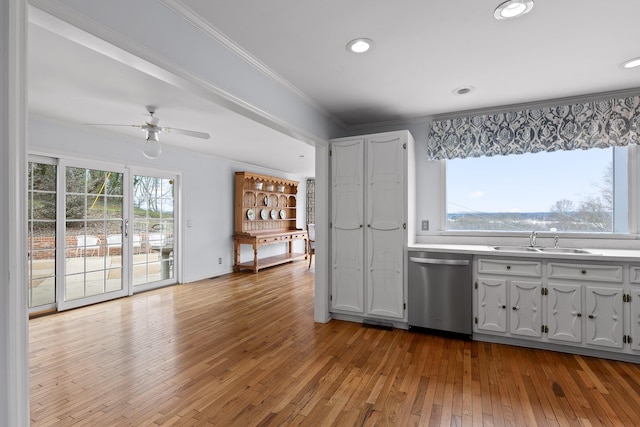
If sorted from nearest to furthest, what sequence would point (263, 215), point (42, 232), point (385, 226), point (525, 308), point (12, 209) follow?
point (12, 209), point (525, 308), point (385, 226), point (42, 232), point (263, 215)

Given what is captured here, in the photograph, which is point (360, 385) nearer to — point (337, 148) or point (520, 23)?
point (337, 148)

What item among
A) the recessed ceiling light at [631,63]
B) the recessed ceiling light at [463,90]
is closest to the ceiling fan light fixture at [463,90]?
the recessed ceiling light at [463,90]

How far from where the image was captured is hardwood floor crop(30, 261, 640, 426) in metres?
2.00

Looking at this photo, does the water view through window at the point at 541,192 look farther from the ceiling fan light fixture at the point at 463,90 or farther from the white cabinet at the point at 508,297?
the ceiling fan light fixture at the point at 463,90

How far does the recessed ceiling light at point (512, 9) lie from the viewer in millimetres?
1801

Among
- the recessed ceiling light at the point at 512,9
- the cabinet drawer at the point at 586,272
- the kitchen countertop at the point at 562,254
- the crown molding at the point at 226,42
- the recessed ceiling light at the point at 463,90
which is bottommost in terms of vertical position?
the cabinet drawer at the point at 586,272

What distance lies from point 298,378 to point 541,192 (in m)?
3.18

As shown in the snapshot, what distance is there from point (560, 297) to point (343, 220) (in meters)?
2.15

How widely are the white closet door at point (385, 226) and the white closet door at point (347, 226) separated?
0.10 meters

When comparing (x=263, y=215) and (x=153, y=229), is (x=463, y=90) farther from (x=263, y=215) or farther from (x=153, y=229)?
(x=263, y=215)

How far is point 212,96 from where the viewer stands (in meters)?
2.09

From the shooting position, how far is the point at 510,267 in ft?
9.93

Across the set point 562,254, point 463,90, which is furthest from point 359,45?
point 562,254

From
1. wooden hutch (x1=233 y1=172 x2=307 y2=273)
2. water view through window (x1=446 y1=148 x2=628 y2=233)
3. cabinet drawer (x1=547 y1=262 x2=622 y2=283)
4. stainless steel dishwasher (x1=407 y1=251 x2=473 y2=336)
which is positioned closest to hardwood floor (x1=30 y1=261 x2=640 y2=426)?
stainless steel dishwasher (x1=407 y1=251 x2=473 y2=336)
